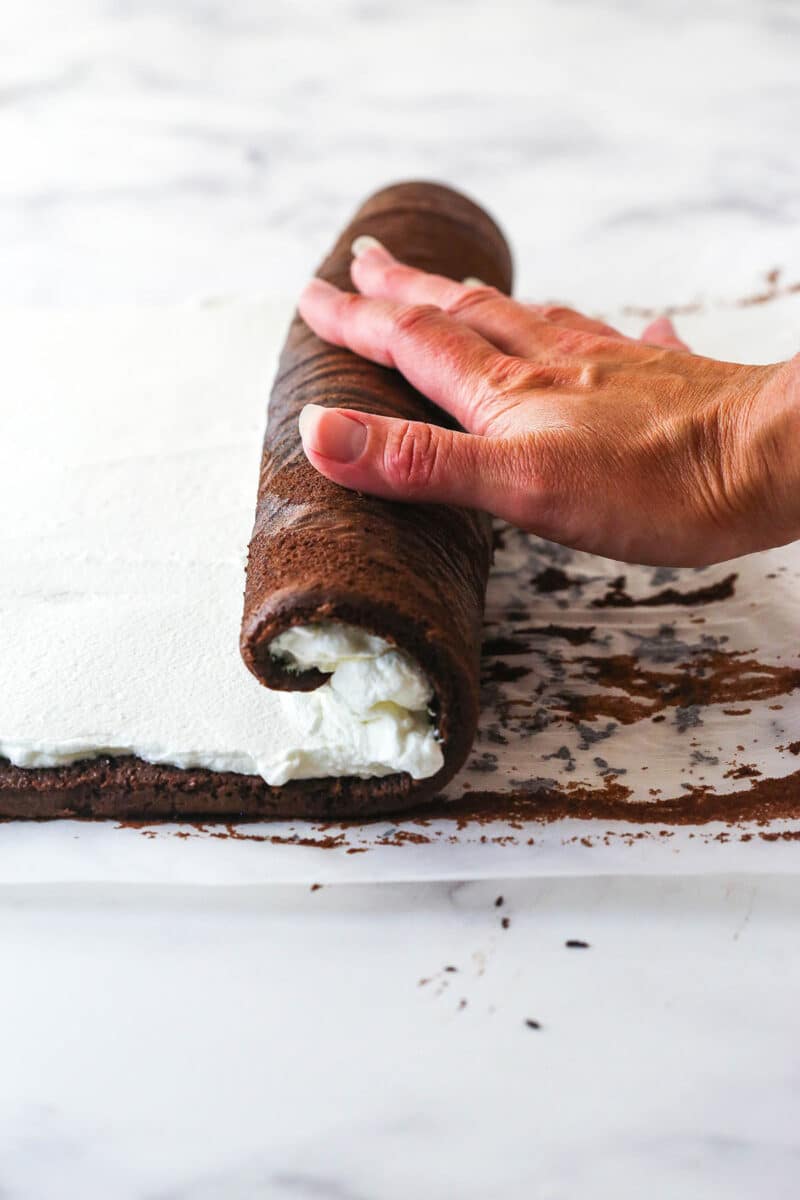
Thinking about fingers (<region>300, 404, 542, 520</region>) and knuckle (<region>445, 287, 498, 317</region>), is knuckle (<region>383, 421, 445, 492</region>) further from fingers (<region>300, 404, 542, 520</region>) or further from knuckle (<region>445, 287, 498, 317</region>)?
knuckle (<region>445, 287, 498, 317</region>)

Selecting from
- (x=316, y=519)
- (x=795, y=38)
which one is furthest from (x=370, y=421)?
(x=795, y=38)

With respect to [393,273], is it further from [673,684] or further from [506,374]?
[673,684]

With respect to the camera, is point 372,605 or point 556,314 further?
point 556,314

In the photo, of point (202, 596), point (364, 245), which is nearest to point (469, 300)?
point (364, 245)

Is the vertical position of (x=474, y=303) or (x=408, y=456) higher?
(x=474, y=303)

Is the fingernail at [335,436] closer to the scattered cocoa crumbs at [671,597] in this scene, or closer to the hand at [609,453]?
the hand at [609,453]

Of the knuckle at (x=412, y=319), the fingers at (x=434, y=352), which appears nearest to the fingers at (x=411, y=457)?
the fingers at (x=434, y=352)
